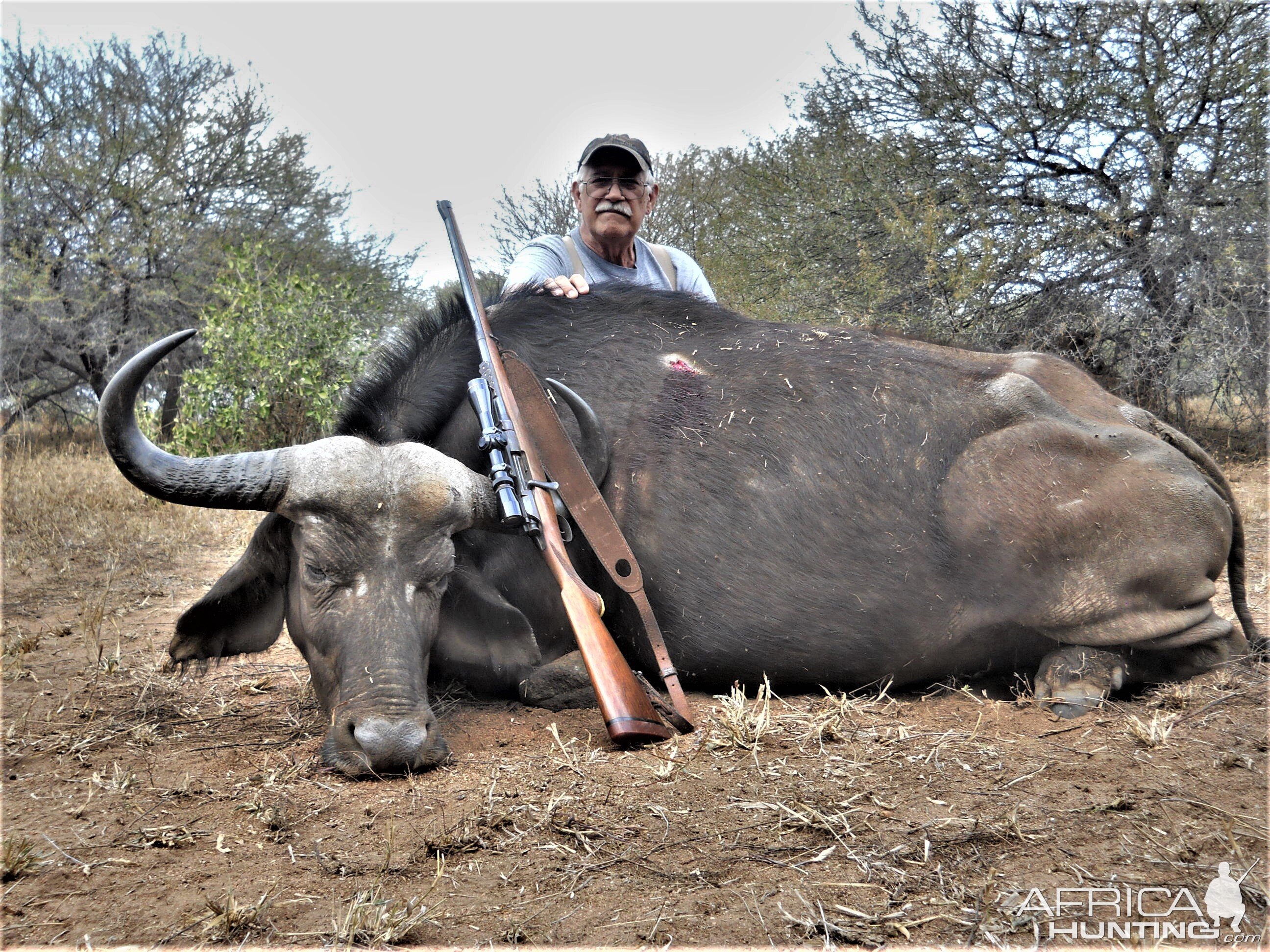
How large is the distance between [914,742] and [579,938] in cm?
148

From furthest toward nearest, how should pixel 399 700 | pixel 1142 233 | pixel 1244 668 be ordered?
pixel 1142 233
pixel 1244 668
pixel 399 700

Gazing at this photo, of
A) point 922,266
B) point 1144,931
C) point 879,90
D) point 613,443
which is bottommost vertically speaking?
point 1144,931

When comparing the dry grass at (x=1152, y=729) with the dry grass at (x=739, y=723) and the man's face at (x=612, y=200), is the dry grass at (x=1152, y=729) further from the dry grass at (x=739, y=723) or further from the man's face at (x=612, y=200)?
the man's face at (x=612, y=200)

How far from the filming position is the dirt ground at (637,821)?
197 cm

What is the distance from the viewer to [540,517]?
10.8ft

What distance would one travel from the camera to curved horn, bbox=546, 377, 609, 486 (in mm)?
3604

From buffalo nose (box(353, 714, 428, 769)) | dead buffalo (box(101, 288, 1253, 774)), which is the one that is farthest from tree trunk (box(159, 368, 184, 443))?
buffalo nose (box(353, 714, 428, 769))

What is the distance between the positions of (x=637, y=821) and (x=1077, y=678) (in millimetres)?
2102

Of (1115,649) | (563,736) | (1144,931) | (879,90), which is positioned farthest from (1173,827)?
(879,90)

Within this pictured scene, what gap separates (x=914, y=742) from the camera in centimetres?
298

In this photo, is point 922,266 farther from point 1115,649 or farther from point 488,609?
point 488,609

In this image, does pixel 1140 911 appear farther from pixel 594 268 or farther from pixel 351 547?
pixel 594 268

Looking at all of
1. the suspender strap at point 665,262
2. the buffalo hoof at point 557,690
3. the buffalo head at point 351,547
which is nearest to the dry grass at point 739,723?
the buffalo hoof at point 557,690

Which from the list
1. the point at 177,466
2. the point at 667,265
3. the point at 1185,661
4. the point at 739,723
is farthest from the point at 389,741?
the point at 667,265
